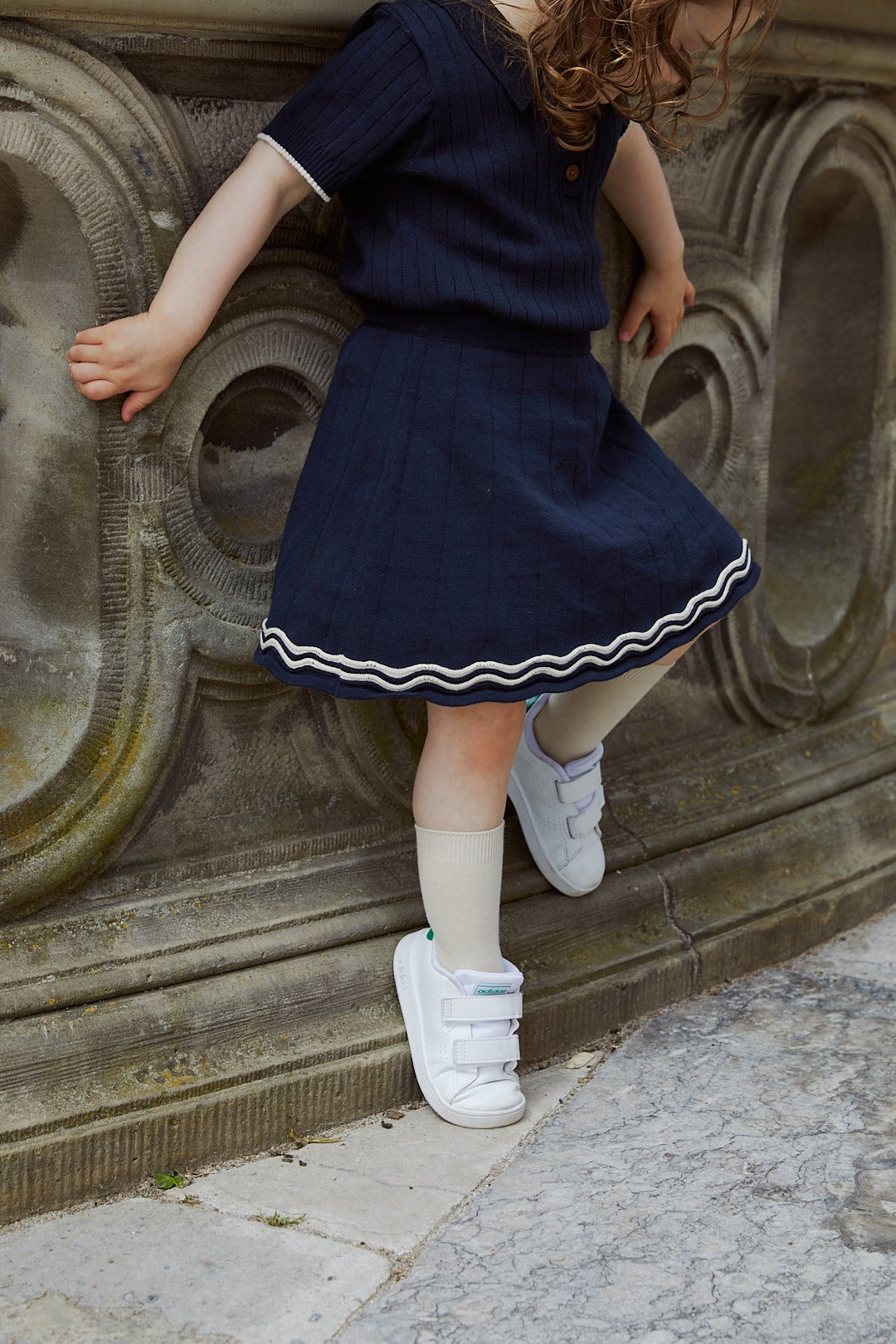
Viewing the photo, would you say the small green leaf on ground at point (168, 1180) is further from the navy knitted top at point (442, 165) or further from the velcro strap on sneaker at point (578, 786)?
the navy knitted top at point (442, 165)

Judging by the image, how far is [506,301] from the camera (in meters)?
1.59

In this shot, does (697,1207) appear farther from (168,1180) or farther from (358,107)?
(358,107)

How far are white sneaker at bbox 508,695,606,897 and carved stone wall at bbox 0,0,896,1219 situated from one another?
37 millimetres

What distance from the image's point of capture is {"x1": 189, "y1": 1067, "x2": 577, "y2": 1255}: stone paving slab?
1.53 metres

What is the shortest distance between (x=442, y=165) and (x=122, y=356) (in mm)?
373

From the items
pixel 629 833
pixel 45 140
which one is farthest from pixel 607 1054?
pixel 45 140

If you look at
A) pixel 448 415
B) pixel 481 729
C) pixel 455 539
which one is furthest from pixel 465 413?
pixel 481 729

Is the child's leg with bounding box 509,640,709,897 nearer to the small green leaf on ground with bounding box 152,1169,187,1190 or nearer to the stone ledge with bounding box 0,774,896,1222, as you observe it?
the stone ledge with bounding box 0,774,896,1222

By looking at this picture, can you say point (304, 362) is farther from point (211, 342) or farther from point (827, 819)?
point (827, 819)

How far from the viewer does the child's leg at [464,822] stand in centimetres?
172

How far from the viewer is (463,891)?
173cm

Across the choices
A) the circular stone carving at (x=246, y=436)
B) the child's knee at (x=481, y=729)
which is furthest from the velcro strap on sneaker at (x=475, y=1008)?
the circular stone carving at (x=246, y=436)

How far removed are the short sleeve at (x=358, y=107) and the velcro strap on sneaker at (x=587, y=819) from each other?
865 mm

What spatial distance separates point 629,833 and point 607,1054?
347mm
